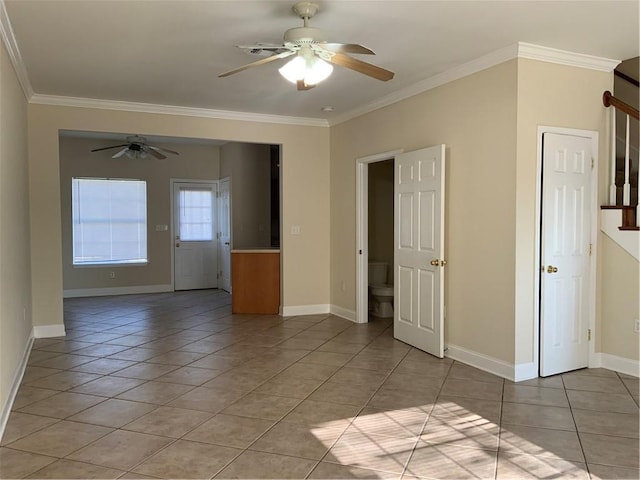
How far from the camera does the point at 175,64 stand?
4.02 metres

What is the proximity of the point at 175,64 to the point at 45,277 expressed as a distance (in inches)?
114

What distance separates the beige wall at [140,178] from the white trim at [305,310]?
337 cm

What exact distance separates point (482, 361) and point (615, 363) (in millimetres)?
1135

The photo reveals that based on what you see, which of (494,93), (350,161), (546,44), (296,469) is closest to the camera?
(296,469)

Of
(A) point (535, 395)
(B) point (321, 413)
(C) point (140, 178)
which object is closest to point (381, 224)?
(A) point (535, 395)

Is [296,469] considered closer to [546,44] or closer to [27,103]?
[546,44]

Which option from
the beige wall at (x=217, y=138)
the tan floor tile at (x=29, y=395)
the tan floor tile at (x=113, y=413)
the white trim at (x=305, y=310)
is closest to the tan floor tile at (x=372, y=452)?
the tan floor tile at (x=113, y=413)

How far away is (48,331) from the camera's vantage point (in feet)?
17.2

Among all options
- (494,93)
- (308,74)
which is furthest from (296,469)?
(494,93)

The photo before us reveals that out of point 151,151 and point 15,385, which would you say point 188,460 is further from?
point 151,151

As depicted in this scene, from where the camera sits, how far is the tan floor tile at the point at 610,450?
2496 millimetres

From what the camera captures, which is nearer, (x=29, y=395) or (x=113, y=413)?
(x=113, y=413)

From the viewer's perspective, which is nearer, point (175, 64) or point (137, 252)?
point (175, 64)

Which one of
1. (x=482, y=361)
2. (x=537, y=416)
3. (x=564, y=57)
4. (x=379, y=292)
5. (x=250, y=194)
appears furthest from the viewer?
(x=250, y=194)
